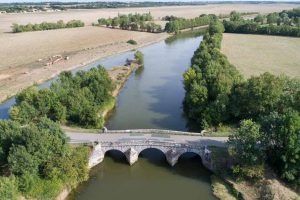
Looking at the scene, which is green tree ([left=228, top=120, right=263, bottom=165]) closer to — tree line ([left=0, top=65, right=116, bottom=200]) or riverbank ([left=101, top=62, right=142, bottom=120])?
tree line ([left=0, top=65, right=116, bottom=200])

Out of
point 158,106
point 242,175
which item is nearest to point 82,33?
point 158,106

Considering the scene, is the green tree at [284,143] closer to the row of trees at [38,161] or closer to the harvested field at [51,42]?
the row of trees at [38,161]

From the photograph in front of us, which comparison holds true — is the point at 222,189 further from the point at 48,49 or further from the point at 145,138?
the point at 48,49

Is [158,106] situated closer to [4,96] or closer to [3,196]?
[4,96]

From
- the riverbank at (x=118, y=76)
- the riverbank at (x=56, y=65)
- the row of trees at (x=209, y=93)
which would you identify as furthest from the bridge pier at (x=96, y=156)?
the riverbank at (x=56, y=65)

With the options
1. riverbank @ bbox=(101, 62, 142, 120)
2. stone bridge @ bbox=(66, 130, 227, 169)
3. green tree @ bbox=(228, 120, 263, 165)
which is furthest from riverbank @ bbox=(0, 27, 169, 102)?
green tree @ bbox=(228, 120, 263, 165)
